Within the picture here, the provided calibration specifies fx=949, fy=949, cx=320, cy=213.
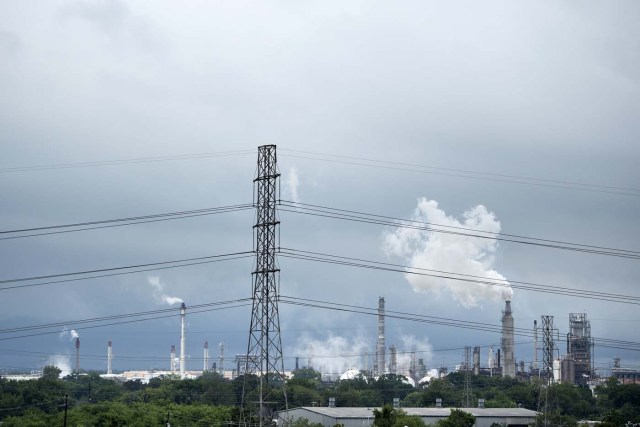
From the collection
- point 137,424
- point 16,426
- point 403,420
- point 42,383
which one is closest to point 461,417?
point 403,420

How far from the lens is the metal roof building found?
403 feet

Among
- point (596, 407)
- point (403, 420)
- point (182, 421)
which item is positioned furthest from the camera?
point (596, 407)

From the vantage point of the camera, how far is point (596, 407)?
195000mm

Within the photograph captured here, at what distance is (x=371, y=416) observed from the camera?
126m

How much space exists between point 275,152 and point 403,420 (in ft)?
142

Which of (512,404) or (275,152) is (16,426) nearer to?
(275,152)

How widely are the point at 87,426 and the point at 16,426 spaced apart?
435 inches

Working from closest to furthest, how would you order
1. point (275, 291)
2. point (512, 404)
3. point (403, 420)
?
point (275, 291)
point (403, 420)
point (512, 404)

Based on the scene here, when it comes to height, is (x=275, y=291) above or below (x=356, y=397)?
above

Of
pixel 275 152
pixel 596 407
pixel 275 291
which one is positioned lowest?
pixel 596 407

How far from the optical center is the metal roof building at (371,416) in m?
123

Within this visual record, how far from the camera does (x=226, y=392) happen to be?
198500 mm

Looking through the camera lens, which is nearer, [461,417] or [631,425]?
[461,417]

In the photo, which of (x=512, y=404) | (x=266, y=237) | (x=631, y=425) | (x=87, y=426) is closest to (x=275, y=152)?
(x=266, y=237)
